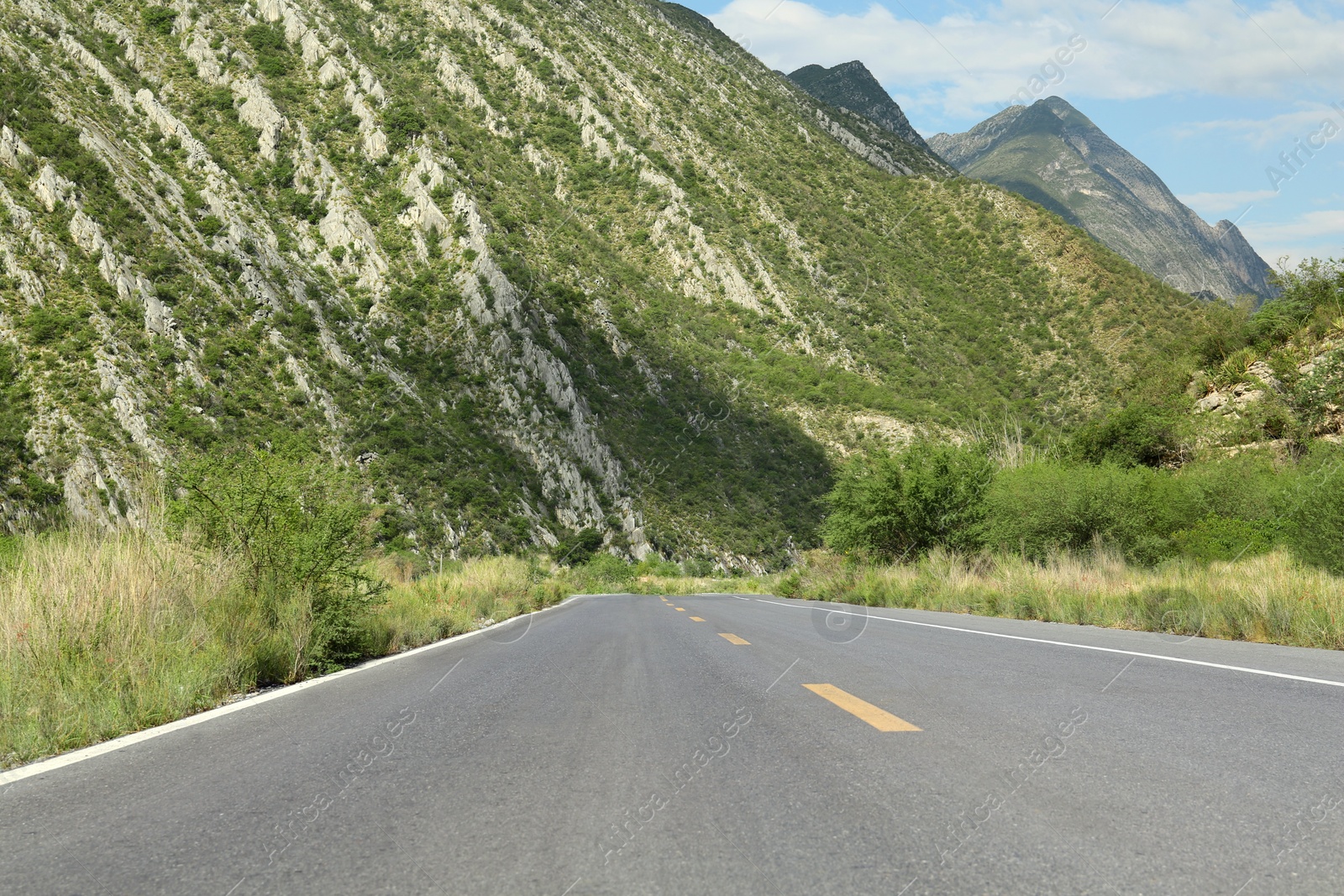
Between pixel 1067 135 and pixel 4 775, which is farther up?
pixel 1067 135

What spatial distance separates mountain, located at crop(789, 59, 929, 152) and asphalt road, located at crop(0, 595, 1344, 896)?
126135 millimetres

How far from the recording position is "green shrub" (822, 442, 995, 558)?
78.7 ft

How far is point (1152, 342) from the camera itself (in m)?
64.2

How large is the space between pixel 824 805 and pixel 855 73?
481 ft

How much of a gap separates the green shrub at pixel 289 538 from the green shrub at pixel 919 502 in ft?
58.6

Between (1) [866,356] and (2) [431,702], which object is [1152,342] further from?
(2) [431,702]

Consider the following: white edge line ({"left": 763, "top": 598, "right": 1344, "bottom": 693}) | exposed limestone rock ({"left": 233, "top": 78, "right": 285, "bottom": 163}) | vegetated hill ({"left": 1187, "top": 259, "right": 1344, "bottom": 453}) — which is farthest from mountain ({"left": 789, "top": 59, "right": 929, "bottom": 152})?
white edge line ({"left": 763, "top": 598, "right": 1344, "bottom": 693})

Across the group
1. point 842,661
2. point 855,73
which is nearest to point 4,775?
point 842,661

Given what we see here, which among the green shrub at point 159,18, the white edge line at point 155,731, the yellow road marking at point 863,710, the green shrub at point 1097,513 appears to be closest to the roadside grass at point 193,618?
the white edge line at point 155,731

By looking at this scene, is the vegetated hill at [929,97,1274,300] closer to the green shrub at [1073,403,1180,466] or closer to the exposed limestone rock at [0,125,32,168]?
the green shrub at [1073,403,1180,466]

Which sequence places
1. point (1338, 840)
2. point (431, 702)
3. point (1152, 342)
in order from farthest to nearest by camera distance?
1. point (1152, 342)
2. point (431, 702)
3. point (1338, 840)

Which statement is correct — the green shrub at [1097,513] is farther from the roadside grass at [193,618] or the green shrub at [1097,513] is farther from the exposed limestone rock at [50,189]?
the exposed limestone rock at [50,189]

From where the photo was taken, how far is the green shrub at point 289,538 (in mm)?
8312

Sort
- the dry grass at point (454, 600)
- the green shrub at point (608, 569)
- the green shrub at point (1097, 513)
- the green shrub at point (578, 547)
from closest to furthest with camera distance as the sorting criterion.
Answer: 1. the dry grass at point (454, 600)
2. the green shrub at point (1097, 513)
3. the green shrub at point (608, 569)
4. the green shrub at point (578, 547)
